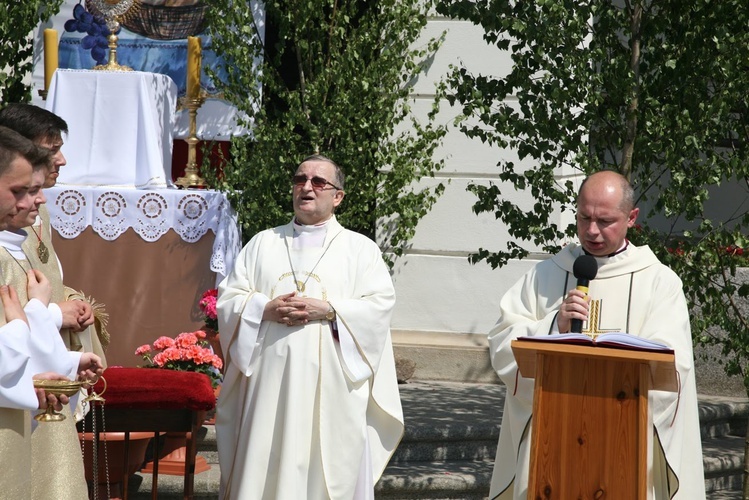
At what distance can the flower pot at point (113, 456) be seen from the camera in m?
6.13

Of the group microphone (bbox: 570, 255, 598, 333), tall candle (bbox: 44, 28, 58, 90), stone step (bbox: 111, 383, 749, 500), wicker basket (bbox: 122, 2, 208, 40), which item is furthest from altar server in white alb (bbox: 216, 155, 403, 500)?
wicker basket (bbox: 122, 2, 208, 40)

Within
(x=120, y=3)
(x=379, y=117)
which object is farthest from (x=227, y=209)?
(x=120, y=3)

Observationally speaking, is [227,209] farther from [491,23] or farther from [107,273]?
[491,23]

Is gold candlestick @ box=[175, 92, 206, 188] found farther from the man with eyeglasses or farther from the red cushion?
the man with eyeglasses

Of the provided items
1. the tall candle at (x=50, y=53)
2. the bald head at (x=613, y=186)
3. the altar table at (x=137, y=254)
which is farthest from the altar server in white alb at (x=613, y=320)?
the tall candle at (x=50, y=53)

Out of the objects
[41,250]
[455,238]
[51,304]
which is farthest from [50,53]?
[51,304]

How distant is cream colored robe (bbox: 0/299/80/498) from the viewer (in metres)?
3.39

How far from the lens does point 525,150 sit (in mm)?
6258

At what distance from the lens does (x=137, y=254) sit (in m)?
7.93

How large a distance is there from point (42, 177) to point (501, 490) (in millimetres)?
2462

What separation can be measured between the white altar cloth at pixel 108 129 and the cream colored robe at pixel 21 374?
4384 mm

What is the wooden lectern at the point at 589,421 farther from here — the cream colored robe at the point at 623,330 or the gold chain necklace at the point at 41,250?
the gold chain necklace at the point at 41,250

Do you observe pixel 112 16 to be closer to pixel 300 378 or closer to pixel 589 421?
pixel 300 378

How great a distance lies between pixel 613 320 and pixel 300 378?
169cm
